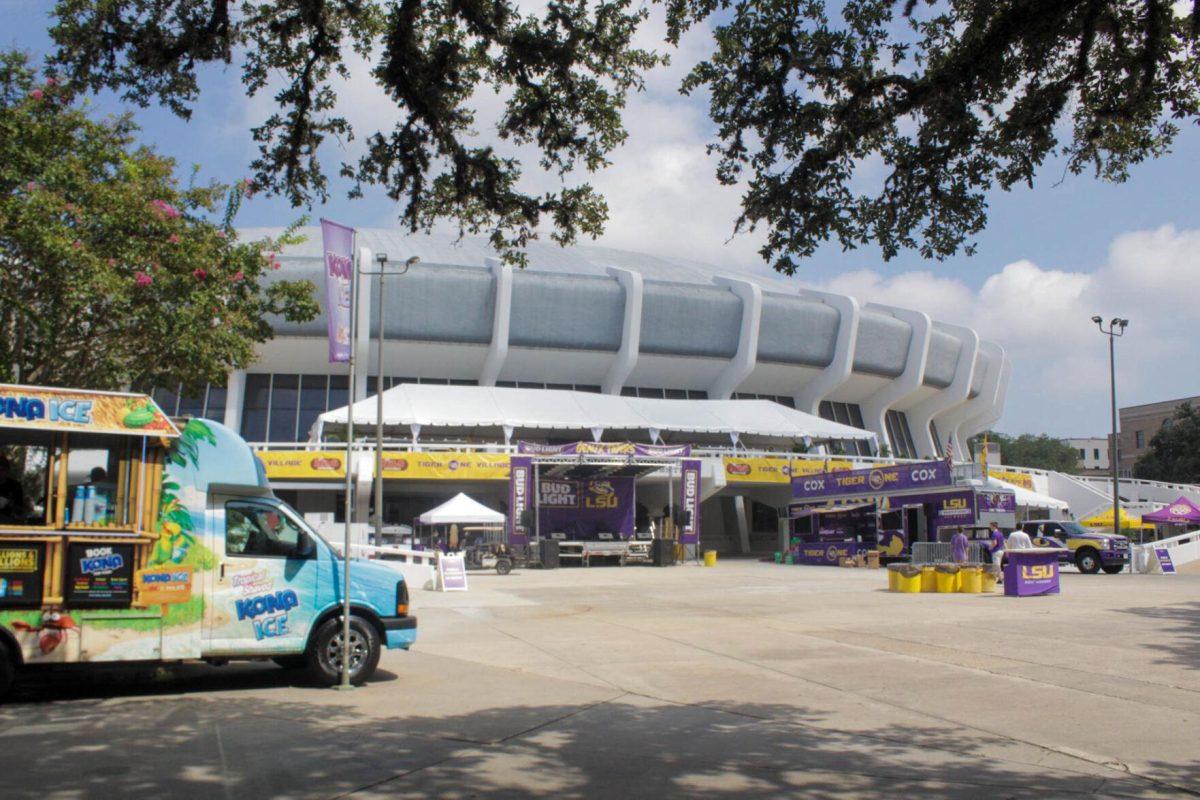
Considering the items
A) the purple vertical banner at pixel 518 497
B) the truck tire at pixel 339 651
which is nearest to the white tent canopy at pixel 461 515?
the purple vertical banner at pixel 518 497

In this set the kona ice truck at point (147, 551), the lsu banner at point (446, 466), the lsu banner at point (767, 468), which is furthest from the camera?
the lsu banner at point (767, 468)

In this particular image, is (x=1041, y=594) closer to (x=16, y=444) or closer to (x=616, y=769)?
(x=616, y=769)

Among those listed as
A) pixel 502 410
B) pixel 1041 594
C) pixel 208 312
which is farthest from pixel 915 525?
pixel 208 312

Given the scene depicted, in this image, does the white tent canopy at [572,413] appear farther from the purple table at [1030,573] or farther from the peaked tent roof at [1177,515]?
the purple table at [1030,573]

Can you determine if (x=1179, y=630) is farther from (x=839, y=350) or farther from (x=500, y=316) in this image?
(x=839, y=350)

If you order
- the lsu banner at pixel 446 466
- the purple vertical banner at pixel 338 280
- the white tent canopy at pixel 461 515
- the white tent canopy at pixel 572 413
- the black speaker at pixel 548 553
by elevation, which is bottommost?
the black speaker at pixel 548 553

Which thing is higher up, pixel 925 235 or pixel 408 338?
pixel 408 338

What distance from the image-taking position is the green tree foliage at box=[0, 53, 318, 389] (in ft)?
46.3

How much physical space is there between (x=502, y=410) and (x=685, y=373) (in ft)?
60.5

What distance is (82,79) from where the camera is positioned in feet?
32.2

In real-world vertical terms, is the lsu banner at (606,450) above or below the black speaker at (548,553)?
above

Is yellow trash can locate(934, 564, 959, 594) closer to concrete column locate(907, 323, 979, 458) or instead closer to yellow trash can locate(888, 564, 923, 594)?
yellow trash can locate(888, 564, 923, 594)

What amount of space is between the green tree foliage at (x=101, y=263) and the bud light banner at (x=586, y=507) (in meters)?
22.3

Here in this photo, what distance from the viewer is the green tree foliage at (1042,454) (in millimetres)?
130625
